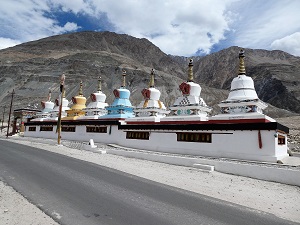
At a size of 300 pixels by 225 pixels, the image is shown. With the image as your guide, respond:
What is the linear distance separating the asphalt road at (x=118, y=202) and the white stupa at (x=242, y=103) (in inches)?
350

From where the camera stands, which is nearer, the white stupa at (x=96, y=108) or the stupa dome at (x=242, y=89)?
the stupa dome at (x=242, y=89)

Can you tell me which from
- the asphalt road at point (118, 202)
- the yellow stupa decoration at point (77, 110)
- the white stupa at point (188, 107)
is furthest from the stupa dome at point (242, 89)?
the yellow stupa decoration at point (77, 110)

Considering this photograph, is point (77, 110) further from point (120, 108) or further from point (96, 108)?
point (120, 108)

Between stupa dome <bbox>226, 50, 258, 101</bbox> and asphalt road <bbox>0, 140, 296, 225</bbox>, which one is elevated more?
stupa dome <bbox>226, 50, 258, 101</bbox>

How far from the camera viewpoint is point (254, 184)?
12.2 meters

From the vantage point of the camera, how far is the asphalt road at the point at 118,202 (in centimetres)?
695

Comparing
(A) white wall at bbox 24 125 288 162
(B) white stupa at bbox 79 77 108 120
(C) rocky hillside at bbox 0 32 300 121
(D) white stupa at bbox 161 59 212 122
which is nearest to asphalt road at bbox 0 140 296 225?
(A) white wall at bbox 24 125 288 162

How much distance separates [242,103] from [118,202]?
42.5 ft

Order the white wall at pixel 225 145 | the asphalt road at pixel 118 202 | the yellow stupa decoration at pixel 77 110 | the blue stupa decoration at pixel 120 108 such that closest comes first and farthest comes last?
the asphalt road at pixel 118 202 → the white wall at pixel 225 145 → the blue stupa decoration at pixel 120 108 → the yellow stupa decoration at pixel 77 110

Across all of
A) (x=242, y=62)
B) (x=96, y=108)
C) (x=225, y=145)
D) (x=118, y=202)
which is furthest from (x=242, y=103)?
(x=96, y=108)

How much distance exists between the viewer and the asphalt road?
695 centimetres

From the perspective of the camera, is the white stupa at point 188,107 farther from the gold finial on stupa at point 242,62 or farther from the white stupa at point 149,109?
the gold finial on stupa at point 242,62

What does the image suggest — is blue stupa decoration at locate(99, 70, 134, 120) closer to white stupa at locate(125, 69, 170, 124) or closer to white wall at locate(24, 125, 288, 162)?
white stupa at locate(125, 69, 170, 124)

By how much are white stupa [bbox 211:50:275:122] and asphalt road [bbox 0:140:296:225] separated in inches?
350
